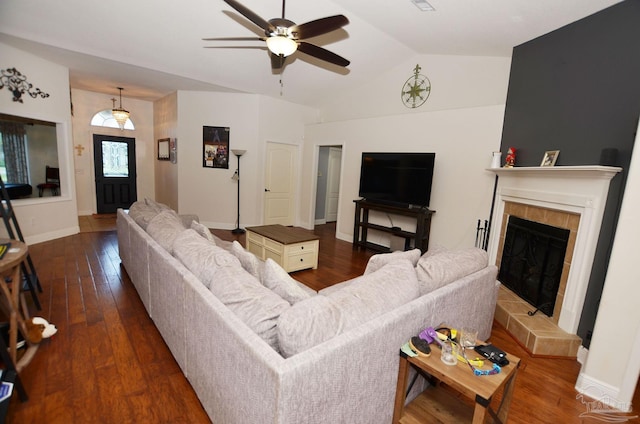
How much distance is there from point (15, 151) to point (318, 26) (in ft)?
18.1

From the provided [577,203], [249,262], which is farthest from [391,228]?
[249,262]

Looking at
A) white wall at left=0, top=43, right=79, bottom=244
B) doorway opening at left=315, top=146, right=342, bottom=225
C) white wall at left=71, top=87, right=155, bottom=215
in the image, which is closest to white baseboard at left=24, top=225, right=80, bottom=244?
white wall at left=0, top=43, right=79, bottom=244

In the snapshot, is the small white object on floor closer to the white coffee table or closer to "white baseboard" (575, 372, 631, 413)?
the white coffee table

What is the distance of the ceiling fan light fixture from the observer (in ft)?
8.33

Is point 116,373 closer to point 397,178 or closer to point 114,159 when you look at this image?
point 397,178

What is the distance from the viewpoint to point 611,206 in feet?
7.39

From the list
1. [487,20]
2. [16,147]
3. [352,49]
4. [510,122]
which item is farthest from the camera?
[16,147]

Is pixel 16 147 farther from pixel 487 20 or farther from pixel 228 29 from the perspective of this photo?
pixel 487 20

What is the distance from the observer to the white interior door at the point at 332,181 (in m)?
7.28

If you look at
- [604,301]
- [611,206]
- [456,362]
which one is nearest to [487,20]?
[611,206]

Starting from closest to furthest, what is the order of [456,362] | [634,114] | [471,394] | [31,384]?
[471,394] → [456,362] → [31,384] → [634,114]

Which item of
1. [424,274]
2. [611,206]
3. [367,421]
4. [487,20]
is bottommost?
[367,421]

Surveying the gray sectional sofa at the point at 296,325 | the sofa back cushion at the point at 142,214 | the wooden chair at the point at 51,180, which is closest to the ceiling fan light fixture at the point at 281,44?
the gray sectional sofa at the point at 296,325

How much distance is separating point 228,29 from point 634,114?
419cm
